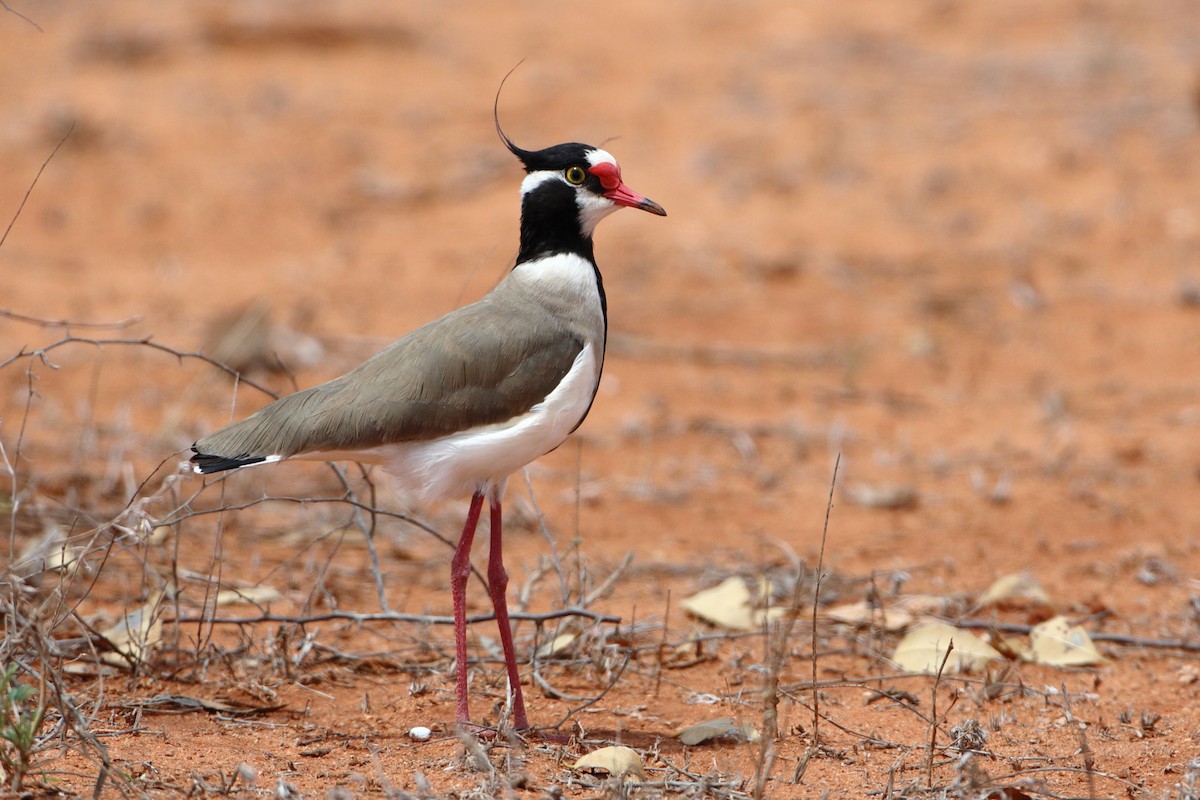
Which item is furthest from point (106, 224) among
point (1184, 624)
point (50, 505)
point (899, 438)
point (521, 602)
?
point (1184, 624)

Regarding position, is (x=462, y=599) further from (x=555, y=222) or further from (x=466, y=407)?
(x=555, y=222)

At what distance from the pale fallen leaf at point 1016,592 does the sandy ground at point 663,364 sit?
61 mm

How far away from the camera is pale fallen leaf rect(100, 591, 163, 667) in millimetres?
4219

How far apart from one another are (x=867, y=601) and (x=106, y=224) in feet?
24.7

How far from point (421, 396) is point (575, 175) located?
2.87 feet

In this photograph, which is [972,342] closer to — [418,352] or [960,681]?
[960,681]

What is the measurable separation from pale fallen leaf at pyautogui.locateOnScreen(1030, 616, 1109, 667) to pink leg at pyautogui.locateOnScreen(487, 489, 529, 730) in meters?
1.78

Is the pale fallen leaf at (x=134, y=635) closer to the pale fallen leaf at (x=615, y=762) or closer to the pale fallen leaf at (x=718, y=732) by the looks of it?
the pale fallen leaf at (x=615, y=762)

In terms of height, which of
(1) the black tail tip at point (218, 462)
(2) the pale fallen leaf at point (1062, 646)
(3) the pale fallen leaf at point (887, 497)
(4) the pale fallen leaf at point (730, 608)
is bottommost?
(2) the pale fallen leaf at point (1062, 646)

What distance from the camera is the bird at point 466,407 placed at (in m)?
3.95

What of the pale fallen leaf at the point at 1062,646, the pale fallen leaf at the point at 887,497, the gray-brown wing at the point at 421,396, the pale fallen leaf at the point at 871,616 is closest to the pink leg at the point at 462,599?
the gray-brown wing at the point at 421,396

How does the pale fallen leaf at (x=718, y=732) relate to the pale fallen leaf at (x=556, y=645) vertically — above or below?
below

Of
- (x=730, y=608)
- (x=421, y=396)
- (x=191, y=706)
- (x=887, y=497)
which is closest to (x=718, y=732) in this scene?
(x=730, y=608)

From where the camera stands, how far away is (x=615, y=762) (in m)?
3.56
